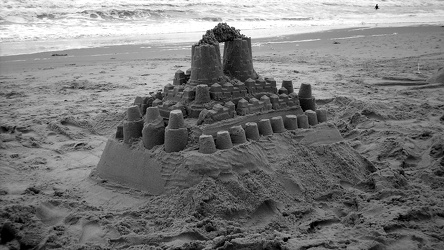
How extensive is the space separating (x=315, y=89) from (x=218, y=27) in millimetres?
3301

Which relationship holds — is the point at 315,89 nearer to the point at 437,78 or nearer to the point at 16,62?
the point at 437,78

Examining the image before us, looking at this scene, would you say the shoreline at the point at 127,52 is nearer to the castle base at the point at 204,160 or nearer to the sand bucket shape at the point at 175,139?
the castle base at the point at 204,160

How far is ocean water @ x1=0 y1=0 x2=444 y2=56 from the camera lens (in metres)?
13.6

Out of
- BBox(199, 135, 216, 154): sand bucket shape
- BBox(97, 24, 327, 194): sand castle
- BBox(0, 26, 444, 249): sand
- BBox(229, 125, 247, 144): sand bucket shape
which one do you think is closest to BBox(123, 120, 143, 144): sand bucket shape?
BBox(97, 24, 327, 194): sand castle

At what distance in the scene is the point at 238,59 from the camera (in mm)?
3213

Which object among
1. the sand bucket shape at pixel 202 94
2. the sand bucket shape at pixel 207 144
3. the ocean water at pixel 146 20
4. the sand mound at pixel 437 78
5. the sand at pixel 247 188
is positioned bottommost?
the sand at pixel 247 188

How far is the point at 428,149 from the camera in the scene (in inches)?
137

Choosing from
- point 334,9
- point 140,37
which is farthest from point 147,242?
point 334,9

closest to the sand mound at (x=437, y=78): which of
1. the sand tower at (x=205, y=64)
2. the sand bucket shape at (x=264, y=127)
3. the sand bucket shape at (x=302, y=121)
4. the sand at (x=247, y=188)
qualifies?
the sand at (x=247, y=188)

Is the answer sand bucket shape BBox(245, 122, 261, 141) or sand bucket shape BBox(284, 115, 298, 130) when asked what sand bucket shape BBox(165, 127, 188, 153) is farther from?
sand bucket shape BBox(284, 115, 298, 130)

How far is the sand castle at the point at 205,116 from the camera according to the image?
2.67m

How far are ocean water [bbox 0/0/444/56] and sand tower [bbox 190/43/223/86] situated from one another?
914cm

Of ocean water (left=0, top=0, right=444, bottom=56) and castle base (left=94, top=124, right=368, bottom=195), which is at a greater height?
ocean water (left=0, top=0, right=444, bottom=56)

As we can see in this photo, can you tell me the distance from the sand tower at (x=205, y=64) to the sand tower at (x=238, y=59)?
0.21m
